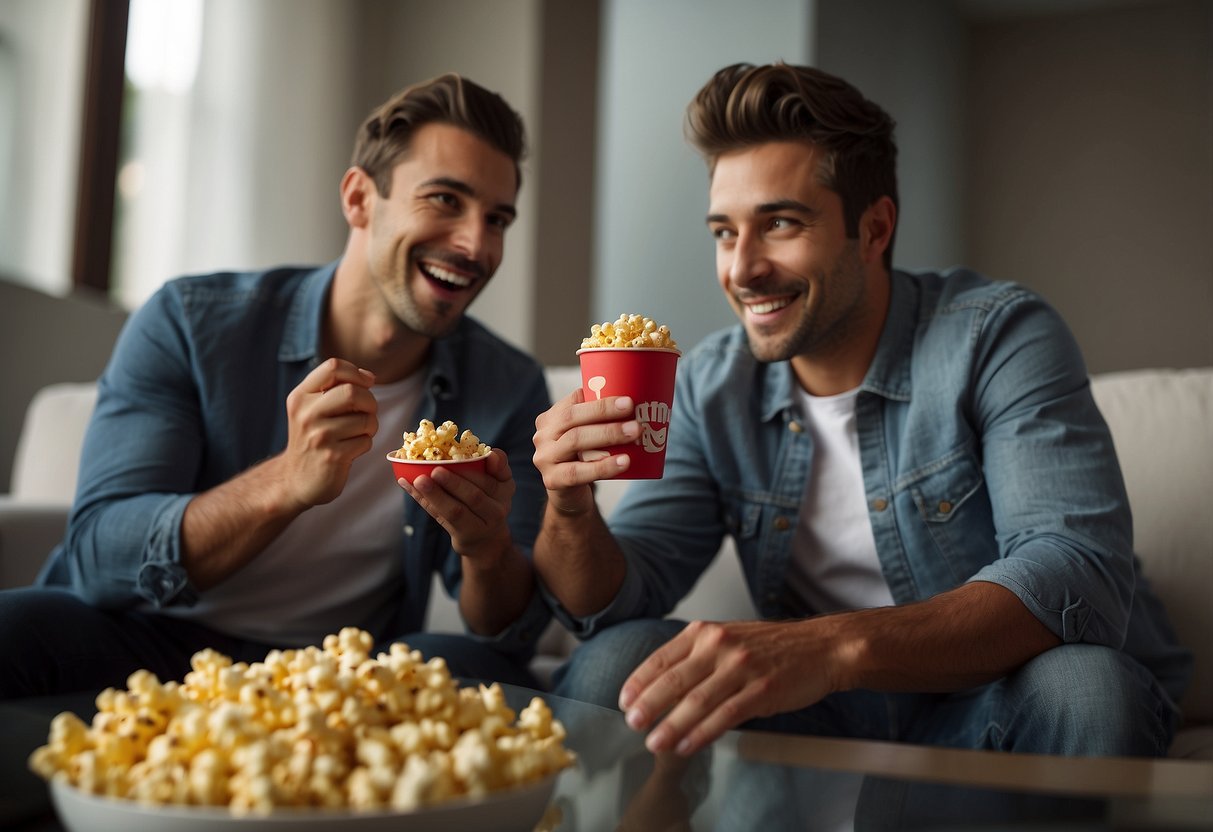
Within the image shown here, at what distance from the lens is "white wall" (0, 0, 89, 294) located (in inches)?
135

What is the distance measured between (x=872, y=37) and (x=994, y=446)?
3.37 m

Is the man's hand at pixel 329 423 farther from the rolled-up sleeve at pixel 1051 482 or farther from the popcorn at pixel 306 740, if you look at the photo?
the rolled-up sleeve at pixel 1051 482

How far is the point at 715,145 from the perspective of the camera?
72.0 inches

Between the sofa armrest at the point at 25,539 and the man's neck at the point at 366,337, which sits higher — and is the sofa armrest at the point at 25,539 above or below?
below

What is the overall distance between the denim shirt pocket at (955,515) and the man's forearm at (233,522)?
0.92 metres

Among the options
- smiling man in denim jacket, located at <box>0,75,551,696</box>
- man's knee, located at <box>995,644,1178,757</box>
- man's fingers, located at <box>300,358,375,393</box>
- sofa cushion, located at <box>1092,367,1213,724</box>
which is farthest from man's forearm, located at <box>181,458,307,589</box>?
sofa cushion, located at <box>1092,367,1213,724</box>

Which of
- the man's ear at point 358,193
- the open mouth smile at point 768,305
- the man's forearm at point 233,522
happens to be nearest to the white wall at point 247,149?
the man's ear at point 358,193

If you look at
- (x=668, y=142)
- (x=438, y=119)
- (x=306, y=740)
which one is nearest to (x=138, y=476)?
(x=438, y=119)

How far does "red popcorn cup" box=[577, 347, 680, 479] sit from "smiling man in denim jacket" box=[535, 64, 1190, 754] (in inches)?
0.9

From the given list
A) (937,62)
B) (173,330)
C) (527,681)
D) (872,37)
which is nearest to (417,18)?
(872,37)

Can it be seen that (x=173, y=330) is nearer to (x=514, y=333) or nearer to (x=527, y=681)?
(x=527, y=681)

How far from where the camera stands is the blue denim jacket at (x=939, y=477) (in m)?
1.48

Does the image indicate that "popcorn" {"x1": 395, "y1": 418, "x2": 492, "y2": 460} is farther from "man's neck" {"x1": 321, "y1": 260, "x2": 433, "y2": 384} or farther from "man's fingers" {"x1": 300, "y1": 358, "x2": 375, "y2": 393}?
"man's neck" {"x1": 321, "y1": 260, "x2": 433, "y2": 384}

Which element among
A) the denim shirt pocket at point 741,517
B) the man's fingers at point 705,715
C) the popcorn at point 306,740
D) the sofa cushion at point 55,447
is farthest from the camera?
the sofa cushion at point 55,447
